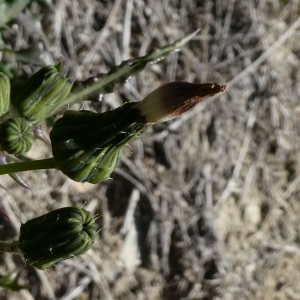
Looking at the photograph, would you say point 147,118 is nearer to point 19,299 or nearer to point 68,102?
point 68,102

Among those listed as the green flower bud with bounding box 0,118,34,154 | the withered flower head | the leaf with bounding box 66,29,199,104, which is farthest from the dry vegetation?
the withered flower head

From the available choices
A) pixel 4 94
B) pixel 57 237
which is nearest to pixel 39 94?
pixel 4 94

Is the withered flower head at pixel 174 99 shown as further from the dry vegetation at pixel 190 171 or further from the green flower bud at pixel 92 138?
the dry vegetation at pixel 190 171

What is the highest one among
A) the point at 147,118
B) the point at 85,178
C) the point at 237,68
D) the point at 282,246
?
the point at 147,118

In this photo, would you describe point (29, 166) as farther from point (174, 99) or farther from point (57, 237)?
point (174, 99)

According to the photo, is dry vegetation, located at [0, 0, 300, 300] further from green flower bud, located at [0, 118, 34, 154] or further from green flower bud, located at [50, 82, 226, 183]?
green flower bud, located at [50, 82, 226, 183]

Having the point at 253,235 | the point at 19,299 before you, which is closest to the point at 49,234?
the point at 19,299
